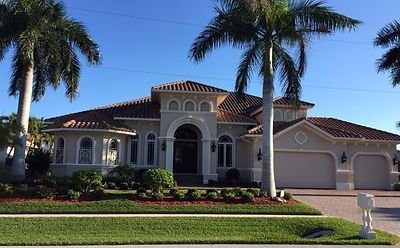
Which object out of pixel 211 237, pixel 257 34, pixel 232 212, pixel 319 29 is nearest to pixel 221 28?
pixel 257 34

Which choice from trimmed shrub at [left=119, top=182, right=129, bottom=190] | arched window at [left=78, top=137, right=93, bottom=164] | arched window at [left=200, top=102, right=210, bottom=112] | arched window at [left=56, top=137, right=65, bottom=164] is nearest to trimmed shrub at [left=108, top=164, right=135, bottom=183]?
trimmed shrub at [left=119, top=182, right=129, bottom=190]

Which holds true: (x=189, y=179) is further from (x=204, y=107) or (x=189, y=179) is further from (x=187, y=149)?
(x=204, y=107)

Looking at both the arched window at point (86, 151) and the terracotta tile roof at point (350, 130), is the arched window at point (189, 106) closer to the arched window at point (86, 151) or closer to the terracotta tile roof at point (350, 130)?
the arched window at point (86, 151)

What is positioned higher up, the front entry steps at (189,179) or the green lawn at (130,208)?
the front entry steps at (189,179)

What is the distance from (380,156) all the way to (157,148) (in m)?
13.9

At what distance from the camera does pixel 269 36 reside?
58.2ft

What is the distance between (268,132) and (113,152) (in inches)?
431

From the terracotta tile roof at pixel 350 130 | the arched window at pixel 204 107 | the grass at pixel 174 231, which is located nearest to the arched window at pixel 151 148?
the arched window at pixel 204 107

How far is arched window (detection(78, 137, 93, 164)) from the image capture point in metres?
24.4

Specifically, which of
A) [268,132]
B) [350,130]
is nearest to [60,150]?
[268,132]

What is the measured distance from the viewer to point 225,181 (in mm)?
24766

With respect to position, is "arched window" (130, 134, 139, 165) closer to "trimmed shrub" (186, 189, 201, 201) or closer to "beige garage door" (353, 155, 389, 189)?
"trimmed shrub" (186, 189, 201, 201)

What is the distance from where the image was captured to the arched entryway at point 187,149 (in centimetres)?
2725

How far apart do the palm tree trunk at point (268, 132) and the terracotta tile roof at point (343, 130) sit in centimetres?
750
